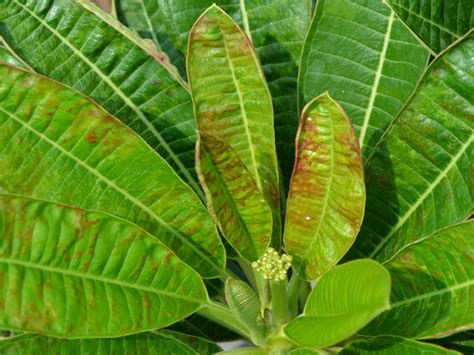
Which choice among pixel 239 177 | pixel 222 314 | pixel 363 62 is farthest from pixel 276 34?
pixel 222 314

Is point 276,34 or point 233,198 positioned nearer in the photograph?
point 233,198

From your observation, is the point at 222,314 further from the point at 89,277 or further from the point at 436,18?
the point at 436,18

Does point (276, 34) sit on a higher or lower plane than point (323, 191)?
higher

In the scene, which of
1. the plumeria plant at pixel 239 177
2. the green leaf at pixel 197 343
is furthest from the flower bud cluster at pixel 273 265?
the green leaf at pixel 197 343

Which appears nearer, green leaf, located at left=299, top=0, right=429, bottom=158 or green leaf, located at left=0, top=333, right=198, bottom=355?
green leaf, located at left=0, top=333, right=198, bottom=355

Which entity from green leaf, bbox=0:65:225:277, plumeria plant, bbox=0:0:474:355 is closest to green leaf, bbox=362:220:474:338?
plumeria plant, bbox=0:0:474:355

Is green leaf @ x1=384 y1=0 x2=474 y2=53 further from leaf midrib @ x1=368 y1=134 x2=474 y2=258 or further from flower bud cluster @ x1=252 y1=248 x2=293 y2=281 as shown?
flower bud cluster @ x1=252 y1=248 x2=293 y2=281
